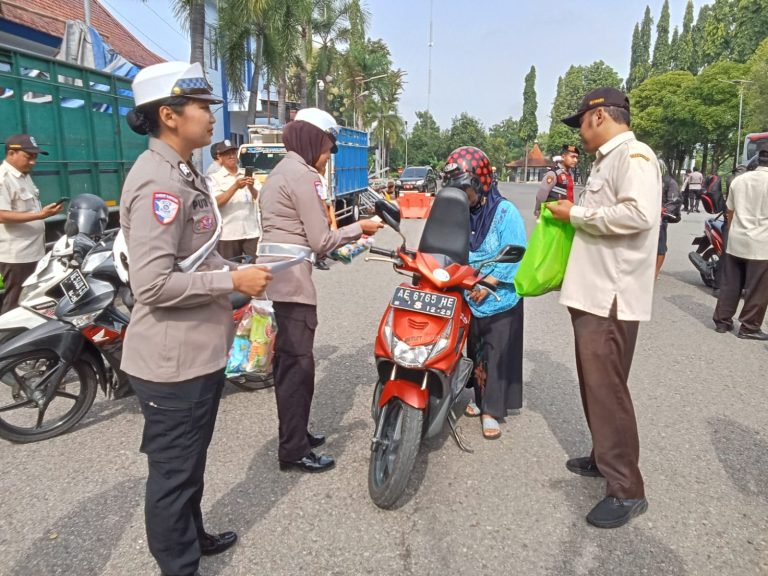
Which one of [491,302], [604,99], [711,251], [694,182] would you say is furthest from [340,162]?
[694,182]

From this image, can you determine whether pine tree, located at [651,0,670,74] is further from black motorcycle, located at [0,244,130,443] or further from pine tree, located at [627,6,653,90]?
black motorcycle, located at [0,244,130,443]

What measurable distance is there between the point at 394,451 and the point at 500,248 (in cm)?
139

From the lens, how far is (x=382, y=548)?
257 centimetres

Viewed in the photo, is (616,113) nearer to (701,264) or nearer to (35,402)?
(35,402)

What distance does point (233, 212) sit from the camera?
6188 mm

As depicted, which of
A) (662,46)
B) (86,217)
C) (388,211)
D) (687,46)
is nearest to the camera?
(388,211)

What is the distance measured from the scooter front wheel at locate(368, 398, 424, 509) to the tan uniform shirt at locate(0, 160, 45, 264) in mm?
3532

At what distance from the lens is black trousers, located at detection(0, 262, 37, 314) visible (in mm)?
4699

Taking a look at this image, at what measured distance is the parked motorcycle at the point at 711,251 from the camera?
7.82 metres

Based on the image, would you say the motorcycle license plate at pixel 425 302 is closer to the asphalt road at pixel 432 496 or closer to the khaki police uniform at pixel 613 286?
the khaki police uniform at pixel 613 286

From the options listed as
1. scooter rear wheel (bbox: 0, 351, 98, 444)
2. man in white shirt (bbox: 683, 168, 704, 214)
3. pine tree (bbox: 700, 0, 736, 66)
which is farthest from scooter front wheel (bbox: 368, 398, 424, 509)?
pine tree (bbox: 700, 0, 736, 66)

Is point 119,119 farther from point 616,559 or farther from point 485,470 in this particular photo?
point 616,559

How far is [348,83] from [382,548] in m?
42.4

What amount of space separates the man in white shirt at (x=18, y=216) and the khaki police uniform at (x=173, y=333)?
129 inches
